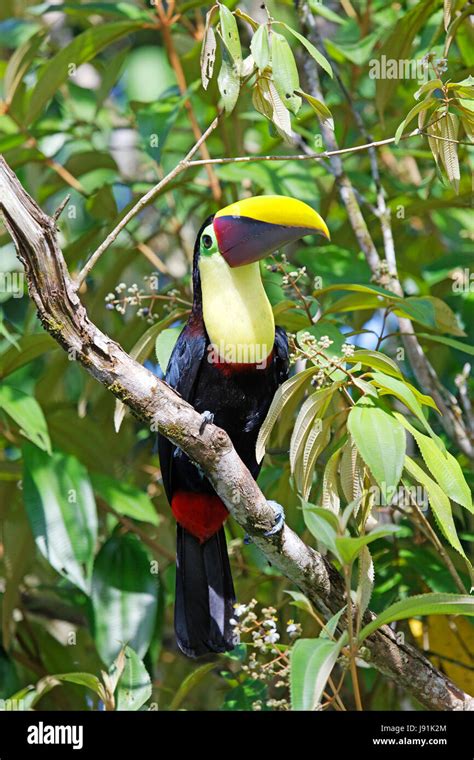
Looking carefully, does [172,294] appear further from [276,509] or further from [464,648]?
[464,648]

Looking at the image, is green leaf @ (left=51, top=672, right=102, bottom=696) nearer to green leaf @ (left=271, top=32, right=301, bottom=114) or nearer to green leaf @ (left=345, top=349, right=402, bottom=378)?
green leaf @ (left=345, top=349, right=402, bottom=378)

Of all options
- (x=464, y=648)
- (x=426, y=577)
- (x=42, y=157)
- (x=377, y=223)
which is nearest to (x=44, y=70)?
(x=42, y=157)

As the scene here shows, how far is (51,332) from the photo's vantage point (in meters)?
2.04

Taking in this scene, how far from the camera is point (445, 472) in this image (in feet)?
7.11

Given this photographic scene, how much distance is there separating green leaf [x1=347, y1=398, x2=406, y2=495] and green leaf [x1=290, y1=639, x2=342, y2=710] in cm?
31

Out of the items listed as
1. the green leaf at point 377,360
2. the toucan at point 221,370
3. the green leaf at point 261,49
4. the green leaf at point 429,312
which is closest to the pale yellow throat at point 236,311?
the toucan at point 221,370

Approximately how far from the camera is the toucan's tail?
10.0ft

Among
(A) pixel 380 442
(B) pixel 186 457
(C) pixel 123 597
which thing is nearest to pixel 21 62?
(B) pixel 186 457

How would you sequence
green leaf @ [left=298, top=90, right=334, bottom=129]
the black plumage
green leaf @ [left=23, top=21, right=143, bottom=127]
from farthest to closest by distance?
green leaf @ [left=23, top=21, right=143, bottom=127] < the black plumage < green leaf @ [left=298, top=90, right=334, bottom=129]

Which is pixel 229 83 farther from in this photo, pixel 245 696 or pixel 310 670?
pixel 245 696

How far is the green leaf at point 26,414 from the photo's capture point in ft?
9.46

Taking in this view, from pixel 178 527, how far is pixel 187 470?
8.4 inches

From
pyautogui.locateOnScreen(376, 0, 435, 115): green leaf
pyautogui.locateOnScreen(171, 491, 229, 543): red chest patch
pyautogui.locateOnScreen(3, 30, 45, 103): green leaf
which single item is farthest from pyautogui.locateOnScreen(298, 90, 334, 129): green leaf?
pyautogui.locateOnScreen(3, 30, 45, 103): green leaf

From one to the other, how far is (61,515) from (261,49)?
1.56 metres
